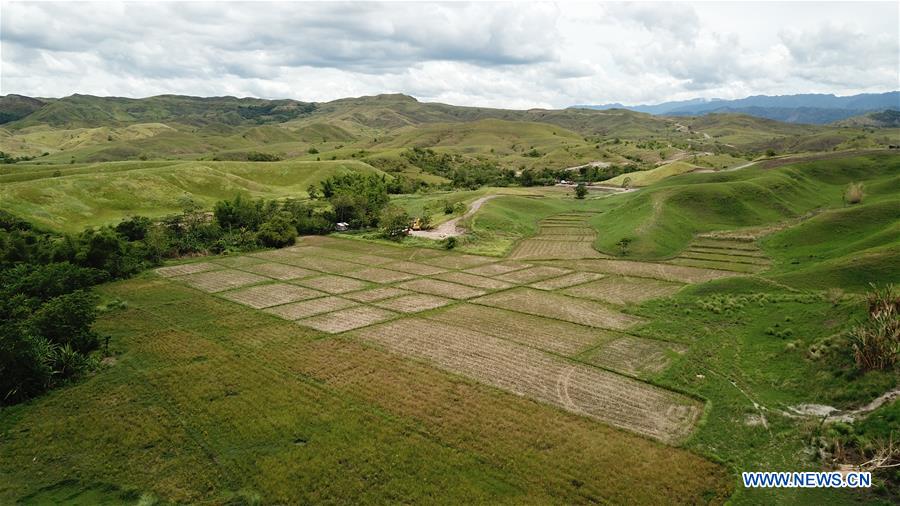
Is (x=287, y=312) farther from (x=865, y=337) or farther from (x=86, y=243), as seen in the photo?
(x=865, y=337)

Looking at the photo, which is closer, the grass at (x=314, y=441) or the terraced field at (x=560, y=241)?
the grass at (x=314, y=441)

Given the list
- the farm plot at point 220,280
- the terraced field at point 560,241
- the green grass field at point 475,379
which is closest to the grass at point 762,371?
the green grass field at point 475,379

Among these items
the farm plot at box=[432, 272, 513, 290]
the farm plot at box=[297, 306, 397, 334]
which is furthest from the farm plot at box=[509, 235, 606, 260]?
the farm plot at box=[297, 306, 397, 334]

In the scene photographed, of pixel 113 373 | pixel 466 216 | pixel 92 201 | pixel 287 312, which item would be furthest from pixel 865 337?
pixel 92 201

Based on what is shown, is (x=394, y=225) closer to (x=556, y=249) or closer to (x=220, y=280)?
(x=556, y=249)

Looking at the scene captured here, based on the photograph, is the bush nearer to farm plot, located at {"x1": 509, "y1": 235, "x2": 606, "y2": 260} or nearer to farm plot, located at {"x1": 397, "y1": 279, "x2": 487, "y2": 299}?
farm plot, located at {"x1": 397, "y1": 279, "x2": 487, "y2": 299}

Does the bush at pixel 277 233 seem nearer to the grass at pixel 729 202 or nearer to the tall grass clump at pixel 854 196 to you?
the grass at pixel 729 202
